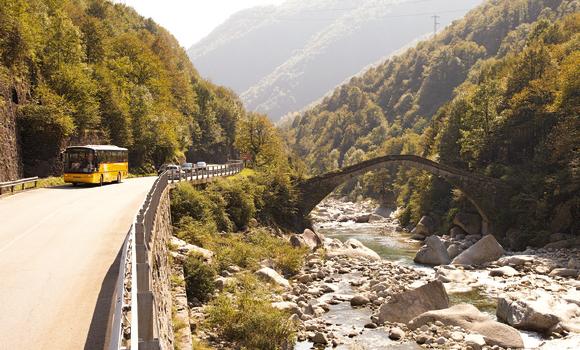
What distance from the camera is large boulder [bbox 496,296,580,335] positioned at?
20.1 meters

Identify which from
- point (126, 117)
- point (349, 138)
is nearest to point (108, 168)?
point (126, 117)

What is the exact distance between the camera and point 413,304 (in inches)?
867

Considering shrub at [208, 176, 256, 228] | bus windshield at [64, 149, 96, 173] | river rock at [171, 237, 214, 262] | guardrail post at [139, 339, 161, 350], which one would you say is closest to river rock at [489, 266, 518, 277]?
shrub at [208, 176, 256, 228]

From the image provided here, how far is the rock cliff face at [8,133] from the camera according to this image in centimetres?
3050

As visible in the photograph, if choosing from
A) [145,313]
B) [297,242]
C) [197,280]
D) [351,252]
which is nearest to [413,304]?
[197,280]

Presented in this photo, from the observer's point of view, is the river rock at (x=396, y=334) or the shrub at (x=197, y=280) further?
the river rock at (x=396, y=334)

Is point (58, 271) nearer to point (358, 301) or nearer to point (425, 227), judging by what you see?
point (358, 301)

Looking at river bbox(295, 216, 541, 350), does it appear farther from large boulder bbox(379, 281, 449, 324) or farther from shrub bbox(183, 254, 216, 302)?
shrub bbox(183, 254, 216, 302)

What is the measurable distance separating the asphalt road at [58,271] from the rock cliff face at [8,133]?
9.24 m

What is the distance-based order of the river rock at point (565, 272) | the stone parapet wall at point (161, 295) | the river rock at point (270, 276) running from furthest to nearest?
1. the river rock at point (565, 272)
2. the river rock at point (270, 276)
3. the stone parapet wall at point (161, 295)

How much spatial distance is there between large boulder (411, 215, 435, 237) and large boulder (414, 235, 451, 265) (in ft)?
52.3

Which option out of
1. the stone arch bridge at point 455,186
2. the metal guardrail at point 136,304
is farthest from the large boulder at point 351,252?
the metal guardrail at point 136,304

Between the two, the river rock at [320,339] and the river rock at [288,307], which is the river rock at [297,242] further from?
the river rock at [320,339]

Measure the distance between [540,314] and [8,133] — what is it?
31060 millimetres
